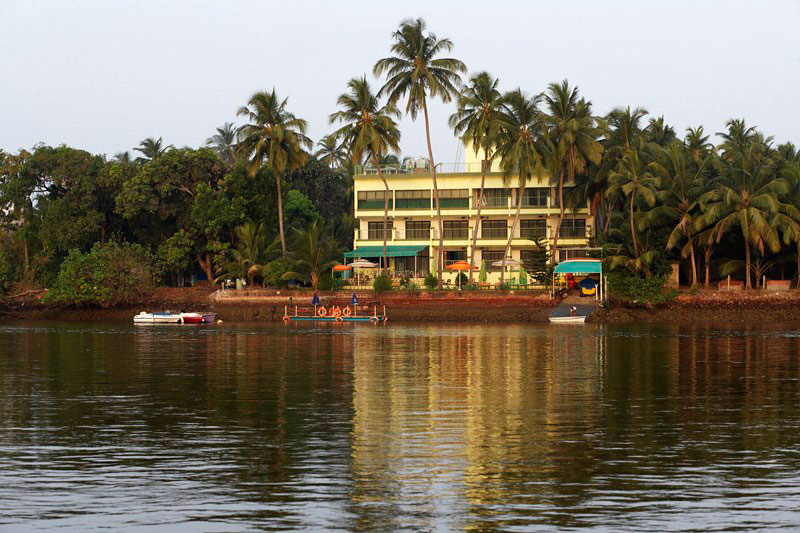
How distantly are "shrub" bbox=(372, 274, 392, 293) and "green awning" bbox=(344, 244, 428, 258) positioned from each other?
8.43 metres

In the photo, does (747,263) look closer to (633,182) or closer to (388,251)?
(633,182)

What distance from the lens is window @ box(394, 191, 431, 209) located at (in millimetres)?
89312

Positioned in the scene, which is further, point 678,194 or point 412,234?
point 412,234

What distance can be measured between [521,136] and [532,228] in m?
13.5

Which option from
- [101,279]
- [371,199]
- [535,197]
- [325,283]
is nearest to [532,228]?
[535,197]

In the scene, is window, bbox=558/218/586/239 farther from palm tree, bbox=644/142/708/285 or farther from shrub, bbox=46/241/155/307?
shrub, bbox=46/241/155/307

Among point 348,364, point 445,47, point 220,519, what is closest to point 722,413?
point 220,519

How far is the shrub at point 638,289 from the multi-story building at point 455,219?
1429 cm

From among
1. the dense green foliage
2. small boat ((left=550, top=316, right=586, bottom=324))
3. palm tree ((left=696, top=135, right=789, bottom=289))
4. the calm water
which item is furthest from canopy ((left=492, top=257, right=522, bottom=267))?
the calm water

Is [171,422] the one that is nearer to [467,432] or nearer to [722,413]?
[467,432]

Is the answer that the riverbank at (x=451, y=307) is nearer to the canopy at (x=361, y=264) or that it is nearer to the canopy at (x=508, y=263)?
the canopy at (x=361, y=264)

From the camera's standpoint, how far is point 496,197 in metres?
88.4

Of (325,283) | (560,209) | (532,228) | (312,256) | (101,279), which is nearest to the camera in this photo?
(101,279)

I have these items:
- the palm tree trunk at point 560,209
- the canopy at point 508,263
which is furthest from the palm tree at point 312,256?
the palm tree trunk at point 560,209
